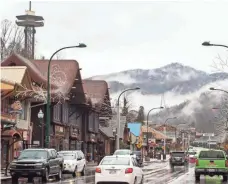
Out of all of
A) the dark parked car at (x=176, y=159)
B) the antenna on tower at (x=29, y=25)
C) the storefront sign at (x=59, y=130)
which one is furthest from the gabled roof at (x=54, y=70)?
the antenna on tower at (x=29, y=25)

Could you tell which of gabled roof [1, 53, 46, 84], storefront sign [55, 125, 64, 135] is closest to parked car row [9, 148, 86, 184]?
gabled roof [1, 53, 46, 84]

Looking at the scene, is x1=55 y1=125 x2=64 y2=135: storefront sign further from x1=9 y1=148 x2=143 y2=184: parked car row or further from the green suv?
the green suv

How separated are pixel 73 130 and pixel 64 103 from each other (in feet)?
18.7

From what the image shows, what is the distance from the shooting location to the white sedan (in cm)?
2231

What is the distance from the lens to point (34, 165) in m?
28.9

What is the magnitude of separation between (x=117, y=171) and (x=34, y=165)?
7.92m

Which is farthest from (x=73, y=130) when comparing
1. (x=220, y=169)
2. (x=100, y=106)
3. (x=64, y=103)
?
(x=220, y=169)

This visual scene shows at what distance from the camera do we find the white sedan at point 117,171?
22.3m

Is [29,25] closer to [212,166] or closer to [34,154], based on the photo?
[34,154]

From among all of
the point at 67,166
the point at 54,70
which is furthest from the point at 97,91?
the point at 67,166

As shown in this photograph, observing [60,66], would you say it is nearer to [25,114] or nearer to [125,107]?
[25,114]

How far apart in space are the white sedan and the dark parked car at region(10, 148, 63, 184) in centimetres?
672

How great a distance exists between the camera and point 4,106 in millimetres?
41531

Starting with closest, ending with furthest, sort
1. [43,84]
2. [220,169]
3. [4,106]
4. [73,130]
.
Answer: [220,169] → [4,106] → [43,84] → [73,130]
